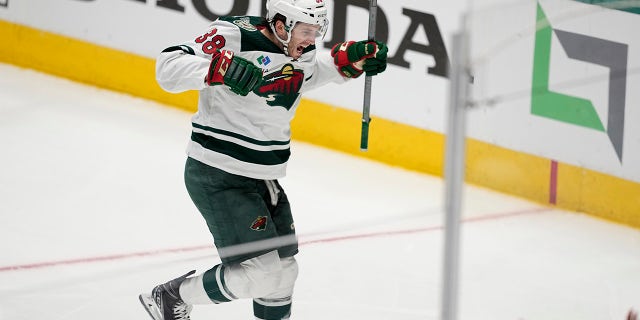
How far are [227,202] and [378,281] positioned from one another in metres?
1.07

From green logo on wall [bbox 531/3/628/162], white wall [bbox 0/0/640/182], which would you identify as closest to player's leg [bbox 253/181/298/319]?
white wall [bbox 0/0/640/182]

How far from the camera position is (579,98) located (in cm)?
502

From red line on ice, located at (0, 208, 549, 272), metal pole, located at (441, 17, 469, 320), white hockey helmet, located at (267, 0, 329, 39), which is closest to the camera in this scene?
metal pole, located at (441, 17, 469, 320)

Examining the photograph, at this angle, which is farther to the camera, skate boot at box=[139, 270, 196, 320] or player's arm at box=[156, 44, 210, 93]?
skate boot at box=[139, 270, 196, 320]

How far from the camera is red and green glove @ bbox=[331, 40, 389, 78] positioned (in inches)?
157

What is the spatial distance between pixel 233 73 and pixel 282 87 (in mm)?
330

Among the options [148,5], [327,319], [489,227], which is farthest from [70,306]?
[148,5]

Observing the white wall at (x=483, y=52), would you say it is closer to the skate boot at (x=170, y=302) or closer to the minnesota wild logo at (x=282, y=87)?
the minnesota wild logo at (x=282, y=87)

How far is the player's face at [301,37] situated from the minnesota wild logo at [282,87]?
51 mm

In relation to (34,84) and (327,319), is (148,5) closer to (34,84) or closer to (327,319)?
(34,84)

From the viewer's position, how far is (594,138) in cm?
525

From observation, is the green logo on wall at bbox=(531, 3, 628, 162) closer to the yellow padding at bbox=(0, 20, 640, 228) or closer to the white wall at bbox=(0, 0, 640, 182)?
the white wall at bbox=(0, 0, 640, 182)

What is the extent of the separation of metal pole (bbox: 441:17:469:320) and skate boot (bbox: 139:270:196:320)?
1480 millimetres

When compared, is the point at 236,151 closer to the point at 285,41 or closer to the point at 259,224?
the point at 259,224
